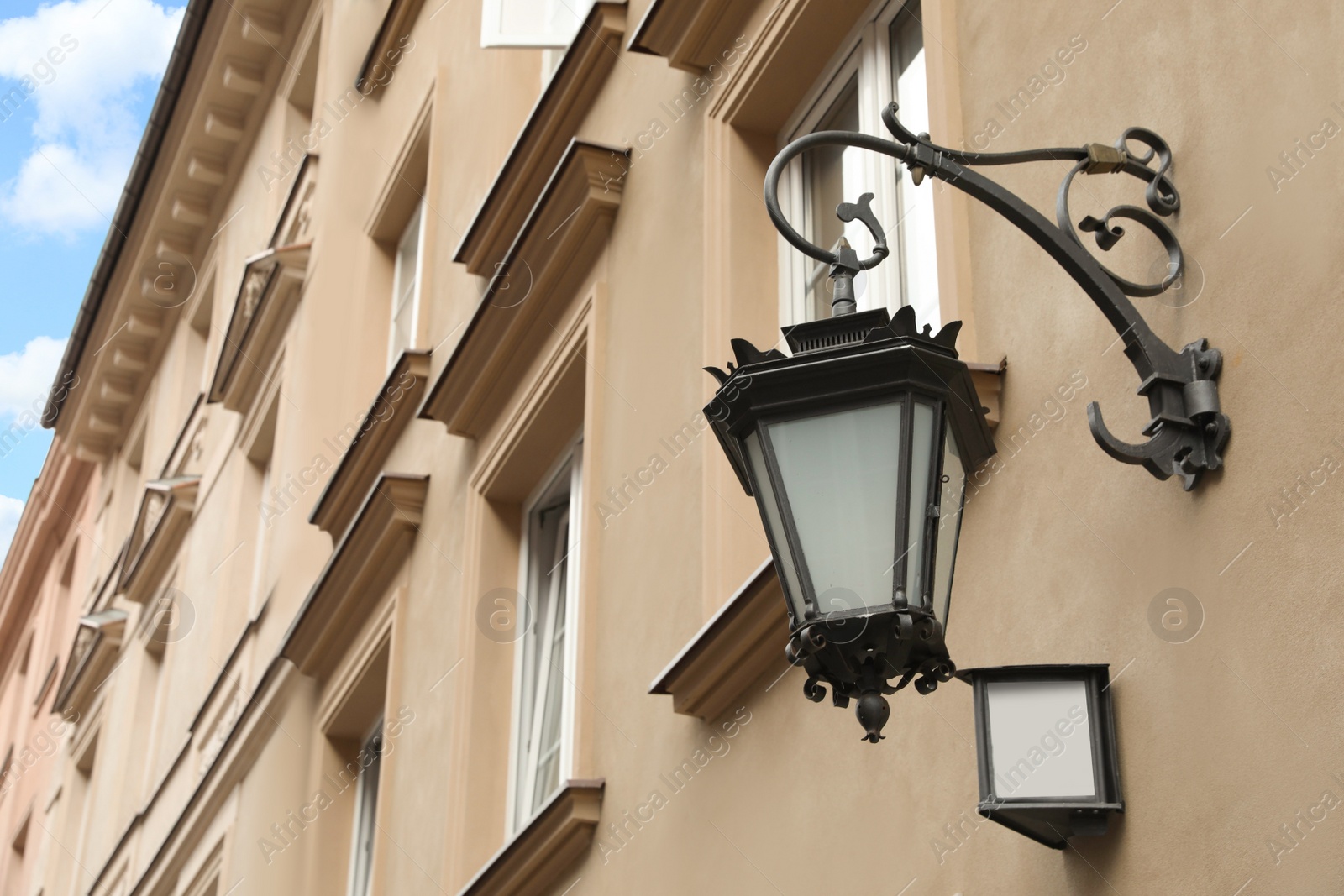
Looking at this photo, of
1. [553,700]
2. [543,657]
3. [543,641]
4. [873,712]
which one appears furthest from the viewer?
[543,641]

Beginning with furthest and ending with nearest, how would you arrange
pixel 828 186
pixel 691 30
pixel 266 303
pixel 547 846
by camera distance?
1. pixel 266 303
2. pixel 691 30
3. pixel 547 846
4. pixel 828 186

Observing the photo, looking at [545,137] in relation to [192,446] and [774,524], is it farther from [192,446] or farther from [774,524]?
[192,446]

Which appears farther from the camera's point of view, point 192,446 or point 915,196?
point 192,446

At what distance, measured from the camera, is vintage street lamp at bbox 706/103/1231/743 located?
3.30 metres

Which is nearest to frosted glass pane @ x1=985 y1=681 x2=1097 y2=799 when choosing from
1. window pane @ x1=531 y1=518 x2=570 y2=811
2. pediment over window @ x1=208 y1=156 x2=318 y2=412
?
window pane @ x1=531 y1=518 x2=570 y2=811

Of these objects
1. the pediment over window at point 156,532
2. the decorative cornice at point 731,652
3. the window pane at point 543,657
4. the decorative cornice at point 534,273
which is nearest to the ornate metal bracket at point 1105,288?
the decorative cornice at point 731,652

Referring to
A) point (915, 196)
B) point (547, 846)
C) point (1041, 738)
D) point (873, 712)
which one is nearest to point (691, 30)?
point (915, 196)

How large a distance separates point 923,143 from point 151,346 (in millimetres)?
19752

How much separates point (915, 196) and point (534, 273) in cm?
315

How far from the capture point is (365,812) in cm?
1083

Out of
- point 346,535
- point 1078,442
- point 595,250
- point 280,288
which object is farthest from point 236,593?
point 1078,442

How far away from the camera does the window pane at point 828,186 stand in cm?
611

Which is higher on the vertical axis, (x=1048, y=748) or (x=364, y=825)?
(x=364, y=825)

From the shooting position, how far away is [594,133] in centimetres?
840
